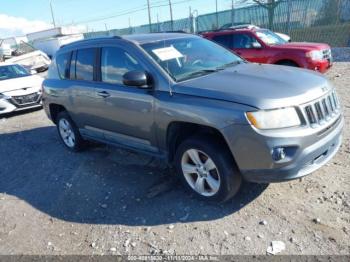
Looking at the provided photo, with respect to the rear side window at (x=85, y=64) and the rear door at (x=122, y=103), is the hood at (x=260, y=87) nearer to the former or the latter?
the rear door at (x=122, y=103)

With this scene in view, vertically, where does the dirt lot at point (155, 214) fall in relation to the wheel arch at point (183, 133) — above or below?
below

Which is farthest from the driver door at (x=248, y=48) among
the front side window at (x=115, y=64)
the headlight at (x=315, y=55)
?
the front side window at (x=115, y=64)

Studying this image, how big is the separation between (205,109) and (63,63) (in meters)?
3.32

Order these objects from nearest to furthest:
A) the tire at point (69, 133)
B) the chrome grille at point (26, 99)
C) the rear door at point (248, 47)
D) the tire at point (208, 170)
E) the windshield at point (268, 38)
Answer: the tire at point (208, 170)
the tire at point (69, 133)
the chrome grille at point (26, 99)
the rear door at point (248, 47)
the windshield at point (268, 38)

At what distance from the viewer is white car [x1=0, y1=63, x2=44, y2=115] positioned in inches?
365

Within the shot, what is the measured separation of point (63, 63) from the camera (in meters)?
5.56

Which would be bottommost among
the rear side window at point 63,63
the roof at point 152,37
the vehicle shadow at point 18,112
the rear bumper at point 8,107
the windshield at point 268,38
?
the vehicle shadow at point 18,112

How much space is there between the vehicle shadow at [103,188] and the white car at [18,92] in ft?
11.4

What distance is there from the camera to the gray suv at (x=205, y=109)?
9.87ft

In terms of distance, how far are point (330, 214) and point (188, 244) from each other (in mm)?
1468

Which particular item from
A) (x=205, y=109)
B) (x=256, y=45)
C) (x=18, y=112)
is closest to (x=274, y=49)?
(x=256, y=45)

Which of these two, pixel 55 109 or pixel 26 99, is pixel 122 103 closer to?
pixel 55 109

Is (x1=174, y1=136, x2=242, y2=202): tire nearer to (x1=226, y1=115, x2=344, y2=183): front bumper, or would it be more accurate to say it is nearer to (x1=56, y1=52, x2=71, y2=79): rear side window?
(x1=226, y1=115, x2=344, y2=183): front bumper

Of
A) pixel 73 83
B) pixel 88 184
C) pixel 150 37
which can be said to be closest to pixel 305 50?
pixel 150 37
